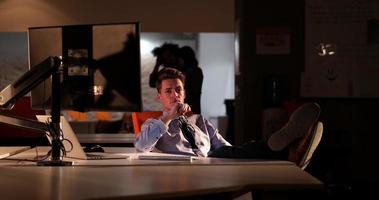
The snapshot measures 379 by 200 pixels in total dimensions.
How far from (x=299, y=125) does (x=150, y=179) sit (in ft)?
2.66

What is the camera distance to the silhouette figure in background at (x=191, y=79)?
5.09 meters

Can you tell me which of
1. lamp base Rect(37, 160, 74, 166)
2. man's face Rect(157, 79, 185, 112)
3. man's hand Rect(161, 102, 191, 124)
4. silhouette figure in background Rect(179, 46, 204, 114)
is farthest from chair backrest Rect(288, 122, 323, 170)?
silhouette figure in background Rect(179, 46, 204, 114)

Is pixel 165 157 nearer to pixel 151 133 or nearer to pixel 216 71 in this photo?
pixel 151 133

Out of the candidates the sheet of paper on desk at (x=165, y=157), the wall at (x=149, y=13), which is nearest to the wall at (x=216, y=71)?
the wall at (x=149, y=13)

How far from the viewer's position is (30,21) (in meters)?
5.68

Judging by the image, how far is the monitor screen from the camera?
2.54m

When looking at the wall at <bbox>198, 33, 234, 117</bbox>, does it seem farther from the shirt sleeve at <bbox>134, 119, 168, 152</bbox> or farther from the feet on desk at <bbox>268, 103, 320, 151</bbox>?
the feet on desk at <bbox>268, 103, 320, 151</bbox>

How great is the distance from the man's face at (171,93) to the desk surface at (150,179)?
505mm

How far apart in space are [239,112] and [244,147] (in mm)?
2131

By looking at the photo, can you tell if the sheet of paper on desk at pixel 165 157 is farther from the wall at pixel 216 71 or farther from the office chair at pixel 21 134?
the wall at pixel 216 71

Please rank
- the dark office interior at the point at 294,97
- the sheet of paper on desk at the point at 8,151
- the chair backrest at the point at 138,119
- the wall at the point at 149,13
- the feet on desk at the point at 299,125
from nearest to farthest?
the feet on desk at the point at 299,125 → the sheet of paper on desk at the point at 8,151 → the chair backrest at the point at 138,119 → the dark office interior at the point at 294,97 → the wall at the point at 149,13

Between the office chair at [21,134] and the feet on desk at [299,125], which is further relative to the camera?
the office chair at [21,134]

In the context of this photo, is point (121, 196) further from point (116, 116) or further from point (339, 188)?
point (116, 116)

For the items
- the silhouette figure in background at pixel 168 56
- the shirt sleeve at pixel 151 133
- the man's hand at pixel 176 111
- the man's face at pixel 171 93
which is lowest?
the shirt sleeve at pixel 151 133
